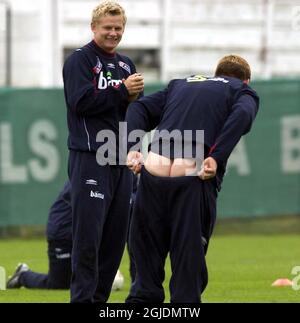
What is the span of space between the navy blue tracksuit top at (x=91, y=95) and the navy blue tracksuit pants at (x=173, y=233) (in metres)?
0.71

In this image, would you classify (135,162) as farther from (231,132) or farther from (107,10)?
(107,10)

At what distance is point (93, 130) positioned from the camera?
8.52 metres

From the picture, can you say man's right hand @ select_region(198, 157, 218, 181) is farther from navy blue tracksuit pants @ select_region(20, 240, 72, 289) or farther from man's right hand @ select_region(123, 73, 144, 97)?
navy blue tracksuit pants @ select_region(20, 240, 72, 289)

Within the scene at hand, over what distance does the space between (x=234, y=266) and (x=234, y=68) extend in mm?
5625

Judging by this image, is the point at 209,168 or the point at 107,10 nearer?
the point at 209,168

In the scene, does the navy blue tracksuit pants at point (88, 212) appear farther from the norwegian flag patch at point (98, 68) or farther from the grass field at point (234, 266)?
the grass field at point (234, 266)

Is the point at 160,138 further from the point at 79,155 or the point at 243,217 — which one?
the point at 243,217

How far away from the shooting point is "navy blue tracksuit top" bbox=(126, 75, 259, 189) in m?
7.80

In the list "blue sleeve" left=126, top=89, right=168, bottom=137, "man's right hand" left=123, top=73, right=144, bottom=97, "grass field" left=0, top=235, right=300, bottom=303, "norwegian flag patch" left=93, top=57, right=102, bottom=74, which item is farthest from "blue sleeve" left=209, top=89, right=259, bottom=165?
"grass field" left=0, top=235, right=300, bottom=303

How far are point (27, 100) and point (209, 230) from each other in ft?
32.0

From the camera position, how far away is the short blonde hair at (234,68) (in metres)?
8.28

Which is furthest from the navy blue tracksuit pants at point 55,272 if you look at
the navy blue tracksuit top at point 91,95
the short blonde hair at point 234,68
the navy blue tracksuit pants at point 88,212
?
the short blonde hair at point 234,68

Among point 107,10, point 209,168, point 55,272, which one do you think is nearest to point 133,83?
point 107,10

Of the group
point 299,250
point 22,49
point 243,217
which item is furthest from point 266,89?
point 22,49
